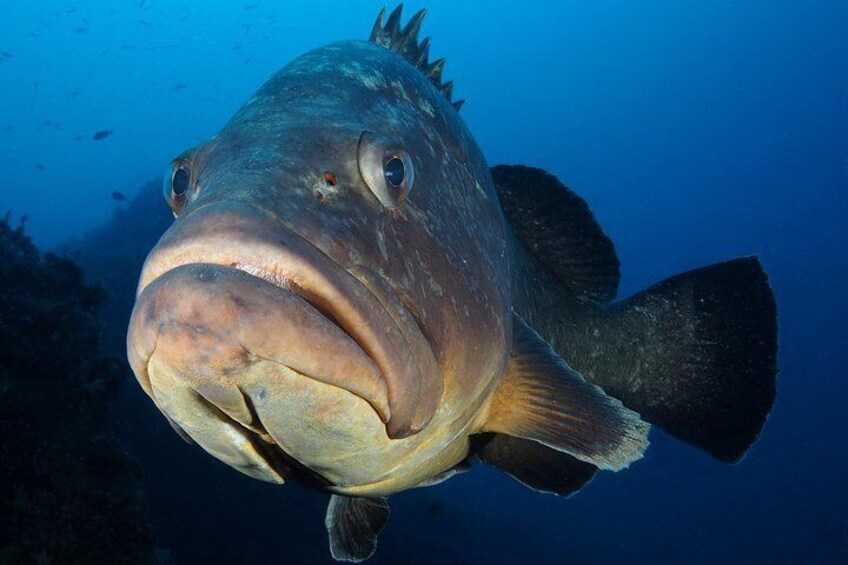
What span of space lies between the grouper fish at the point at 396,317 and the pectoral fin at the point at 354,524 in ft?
0.04

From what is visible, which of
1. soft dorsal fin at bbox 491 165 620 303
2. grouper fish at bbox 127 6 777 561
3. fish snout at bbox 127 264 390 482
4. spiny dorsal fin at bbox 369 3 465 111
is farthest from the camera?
spiny dorsal fin at bbox 369 3 465 111

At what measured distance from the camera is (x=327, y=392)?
1.54 metres

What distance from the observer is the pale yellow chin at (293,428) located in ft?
4.95

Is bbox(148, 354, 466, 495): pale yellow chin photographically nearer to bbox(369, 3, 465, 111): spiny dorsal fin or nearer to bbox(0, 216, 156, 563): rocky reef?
bbox(369, 3, 465, 111): spiny dorsal fin

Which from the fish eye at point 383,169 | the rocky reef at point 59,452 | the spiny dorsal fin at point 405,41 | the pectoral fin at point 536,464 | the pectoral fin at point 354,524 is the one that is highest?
the spiny dorsal fin at point 405,41

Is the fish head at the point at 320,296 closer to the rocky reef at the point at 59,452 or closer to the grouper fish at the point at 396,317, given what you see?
the grouper fish at the point at 396,317

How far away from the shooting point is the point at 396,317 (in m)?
1.69

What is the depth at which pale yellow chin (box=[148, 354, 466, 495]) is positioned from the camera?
4.95 ft

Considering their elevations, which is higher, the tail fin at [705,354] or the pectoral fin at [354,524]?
the tail fin at [705,354]

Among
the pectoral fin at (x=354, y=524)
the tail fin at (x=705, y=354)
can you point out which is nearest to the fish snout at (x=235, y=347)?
the pectoral fin at (x=354, y=524)

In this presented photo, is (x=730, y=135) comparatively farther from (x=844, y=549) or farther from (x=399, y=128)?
(x=399, y=128)

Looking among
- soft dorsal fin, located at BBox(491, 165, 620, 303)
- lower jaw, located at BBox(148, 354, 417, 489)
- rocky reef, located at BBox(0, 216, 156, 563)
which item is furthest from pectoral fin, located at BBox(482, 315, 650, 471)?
rocky reef, located at BBox(0, 216, 156, 563)

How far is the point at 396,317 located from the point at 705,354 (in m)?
2.85

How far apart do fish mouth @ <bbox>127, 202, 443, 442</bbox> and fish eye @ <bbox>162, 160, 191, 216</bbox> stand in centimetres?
68
